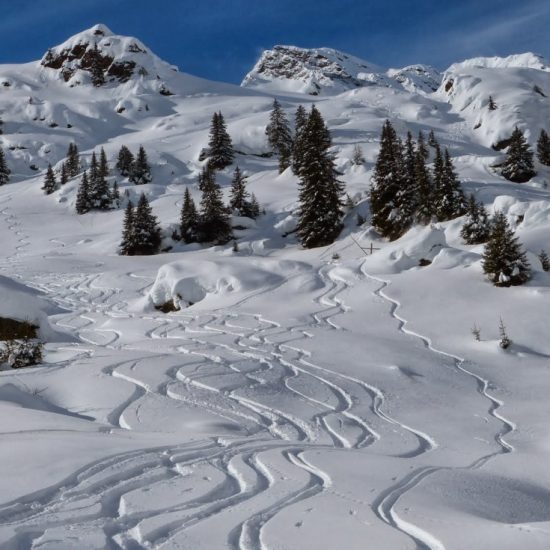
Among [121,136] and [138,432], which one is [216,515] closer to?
[138,432]

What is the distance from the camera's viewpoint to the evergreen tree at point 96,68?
116m

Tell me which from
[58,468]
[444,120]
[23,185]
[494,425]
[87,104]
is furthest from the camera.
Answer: [87,104]

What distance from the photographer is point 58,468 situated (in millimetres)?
4293

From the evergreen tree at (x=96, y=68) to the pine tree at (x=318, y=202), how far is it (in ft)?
321

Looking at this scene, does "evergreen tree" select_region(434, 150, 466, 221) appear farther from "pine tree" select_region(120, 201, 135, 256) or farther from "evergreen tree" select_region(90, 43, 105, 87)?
"evergreen tree" select_region(90, 43, 105, 87)

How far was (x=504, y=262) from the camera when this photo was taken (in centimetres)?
1625

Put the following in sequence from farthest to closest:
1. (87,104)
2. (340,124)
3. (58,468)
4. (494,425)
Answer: (87,104) < (340,124) < (494,425) < (58,468)

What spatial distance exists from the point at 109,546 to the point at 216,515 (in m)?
0.82

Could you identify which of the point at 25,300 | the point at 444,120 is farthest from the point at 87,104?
the point at 25,300

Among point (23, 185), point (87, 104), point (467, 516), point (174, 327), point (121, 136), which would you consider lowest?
point (174, 327)

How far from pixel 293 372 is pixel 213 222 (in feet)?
97.6

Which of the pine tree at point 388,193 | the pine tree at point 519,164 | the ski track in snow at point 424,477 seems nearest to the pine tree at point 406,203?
the pine tree at point 388,193

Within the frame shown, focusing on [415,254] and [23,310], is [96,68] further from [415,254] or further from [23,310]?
[23,310]

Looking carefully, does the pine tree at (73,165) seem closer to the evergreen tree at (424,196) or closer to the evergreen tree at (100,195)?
the evergreen tree at (100,195)
